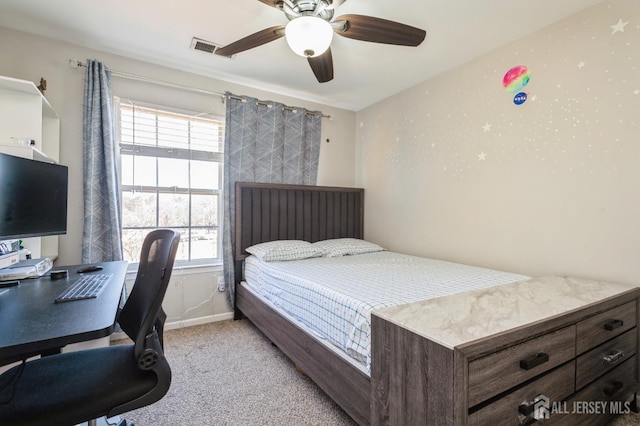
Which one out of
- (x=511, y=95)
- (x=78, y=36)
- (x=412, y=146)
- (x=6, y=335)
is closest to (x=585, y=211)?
(x=511, y=95)

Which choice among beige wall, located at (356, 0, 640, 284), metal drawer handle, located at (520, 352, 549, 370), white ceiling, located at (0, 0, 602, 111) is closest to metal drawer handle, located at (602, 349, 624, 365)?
beige wall, located at (356, 0, 640, 284)

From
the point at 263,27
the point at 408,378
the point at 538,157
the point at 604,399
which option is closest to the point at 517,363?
the point at 408,378

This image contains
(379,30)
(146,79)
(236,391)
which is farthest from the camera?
(146,79)

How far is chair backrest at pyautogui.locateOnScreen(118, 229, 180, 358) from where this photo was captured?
40.3 inches

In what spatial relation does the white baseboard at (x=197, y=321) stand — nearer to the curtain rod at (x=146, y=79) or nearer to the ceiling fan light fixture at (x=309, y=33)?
the curtain rod at (x=146, y=79)

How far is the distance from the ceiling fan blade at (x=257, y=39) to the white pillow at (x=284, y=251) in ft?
5.37

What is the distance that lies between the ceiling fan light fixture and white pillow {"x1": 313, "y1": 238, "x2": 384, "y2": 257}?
188 centimetres

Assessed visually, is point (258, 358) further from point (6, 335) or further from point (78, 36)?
point (78, 36)

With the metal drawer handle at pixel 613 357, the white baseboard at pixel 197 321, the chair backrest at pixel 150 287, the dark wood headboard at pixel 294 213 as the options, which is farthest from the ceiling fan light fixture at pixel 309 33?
the white baseboard at pixel 197 321

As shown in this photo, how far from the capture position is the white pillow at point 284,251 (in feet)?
9.07

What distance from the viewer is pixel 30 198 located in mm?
1587

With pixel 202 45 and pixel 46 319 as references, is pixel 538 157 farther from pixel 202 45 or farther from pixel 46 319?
pixel 46 319

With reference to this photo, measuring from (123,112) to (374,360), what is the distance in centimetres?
290

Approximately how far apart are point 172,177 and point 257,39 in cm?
164
